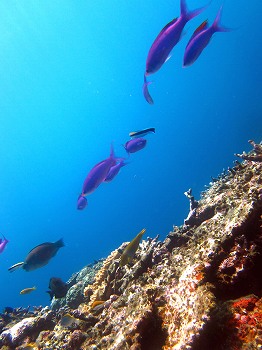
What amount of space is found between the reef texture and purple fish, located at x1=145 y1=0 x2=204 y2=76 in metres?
2.04

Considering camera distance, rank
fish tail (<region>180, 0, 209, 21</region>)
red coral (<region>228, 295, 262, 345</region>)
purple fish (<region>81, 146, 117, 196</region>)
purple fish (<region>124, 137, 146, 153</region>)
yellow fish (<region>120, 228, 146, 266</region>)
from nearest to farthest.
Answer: red coral (<region>228, 295, 262, 345</region>)
fish tail (<region>180, 0, 209, 21</region>)
yellow fish (<region>120, 228, 146, 266</region>)
purple fish (<region>81, 146, 117, 196</region>)
purple fish (<region>124, 137, 146, 153</region>)

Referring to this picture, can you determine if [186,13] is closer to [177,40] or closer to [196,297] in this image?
[177,40]

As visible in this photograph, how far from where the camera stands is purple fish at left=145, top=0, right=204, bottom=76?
3.09m

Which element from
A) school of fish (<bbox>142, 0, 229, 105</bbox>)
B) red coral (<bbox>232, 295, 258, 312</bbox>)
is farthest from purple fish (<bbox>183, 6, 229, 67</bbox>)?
red coral (<bbox>232, 295, 258, 312</bbox>)

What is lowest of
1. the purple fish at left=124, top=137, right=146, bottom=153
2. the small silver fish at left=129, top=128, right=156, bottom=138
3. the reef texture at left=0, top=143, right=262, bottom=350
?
the reef texture at left=0, top=143, right=262, bottom=350

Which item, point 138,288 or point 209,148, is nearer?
point 138,288

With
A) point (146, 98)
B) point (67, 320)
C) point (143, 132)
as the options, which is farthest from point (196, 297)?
point (146, 98)

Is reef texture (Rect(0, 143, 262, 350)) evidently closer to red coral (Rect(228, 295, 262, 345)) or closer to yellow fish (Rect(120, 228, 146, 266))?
red coral (Rect(228, 295, 262, 345))

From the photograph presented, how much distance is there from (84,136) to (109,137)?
9.10 metres

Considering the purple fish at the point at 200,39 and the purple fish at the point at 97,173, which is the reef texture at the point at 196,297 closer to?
the purple fish at the point at 97,173

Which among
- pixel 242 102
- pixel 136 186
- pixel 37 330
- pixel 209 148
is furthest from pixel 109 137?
pixel 37 330

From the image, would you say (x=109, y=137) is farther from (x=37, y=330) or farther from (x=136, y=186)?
(x=37, y=330)

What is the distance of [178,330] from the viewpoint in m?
2.96

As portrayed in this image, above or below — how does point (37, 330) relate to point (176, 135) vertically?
below
